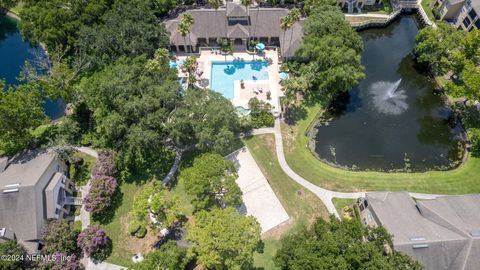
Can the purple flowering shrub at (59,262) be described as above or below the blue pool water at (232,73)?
below

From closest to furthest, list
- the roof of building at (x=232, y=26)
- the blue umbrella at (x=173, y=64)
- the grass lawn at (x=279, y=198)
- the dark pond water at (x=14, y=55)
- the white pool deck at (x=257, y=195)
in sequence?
the grass lawn at (x=279, y=198) → the white pool deck at (x=257, y=195) → the dark pond water at (x=14, y=55) → the blue umbrella at (x=173, y=64) → the roof of building at (x=232, y=26)

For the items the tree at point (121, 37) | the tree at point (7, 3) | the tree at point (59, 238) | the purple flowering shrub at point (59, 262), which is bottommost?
the purple flowering shrub at point (59, 262)

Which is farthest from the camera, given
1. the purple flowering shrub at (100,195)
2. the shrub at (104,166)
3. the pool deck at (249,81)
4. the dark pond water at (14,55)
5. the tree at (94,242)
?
the dark pond water at (14,55)

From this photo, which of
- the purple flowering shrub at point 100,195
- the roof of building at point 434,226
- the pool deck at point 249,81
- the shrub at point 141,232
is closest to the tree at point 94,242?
the purple flowering shrub at point 100,195

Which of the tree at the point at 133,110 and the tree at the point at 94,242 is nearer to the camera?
the tree at the point at 94,242

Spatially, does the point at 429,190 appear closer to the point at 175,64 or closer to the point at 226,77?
the point at 226,77

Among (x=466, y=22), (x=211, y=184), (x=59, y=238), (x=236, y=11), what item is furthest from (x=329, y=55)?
(x=59, y=238)

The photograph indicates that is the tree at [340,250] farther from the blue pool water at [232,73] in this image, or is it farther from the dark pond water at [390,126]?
the blue pool water at [232,73]

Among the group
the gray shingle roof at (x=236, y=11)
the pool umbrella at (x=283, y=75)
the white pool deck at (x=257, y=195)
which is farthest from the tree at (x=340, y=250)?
the gray shingle roof at (x=236, y=11)
